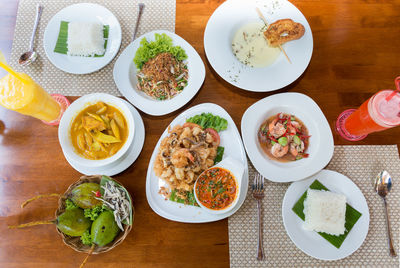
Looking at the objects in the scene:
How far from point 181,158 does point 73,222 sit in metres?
0.67

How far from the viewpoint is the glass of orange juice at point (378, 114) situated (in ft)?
4.66

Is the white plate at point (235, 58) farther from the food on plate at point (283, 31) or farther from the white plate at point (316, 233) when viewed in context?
the white plate at point (316, 233)

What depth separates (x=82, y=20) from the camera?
1.84m

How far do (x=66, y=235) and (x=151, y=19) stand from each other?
1.59 metres

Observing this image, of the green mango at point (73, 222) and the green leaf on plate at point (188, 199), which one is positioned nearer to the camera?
the green mango at point (73, 222)

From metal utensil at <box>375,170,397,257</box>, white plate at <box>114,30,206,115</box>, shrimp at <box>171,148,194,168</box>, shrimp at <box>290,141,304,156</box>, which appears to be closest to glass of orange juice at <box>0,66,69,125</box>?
white plate at <box>114,30,206,115</box>

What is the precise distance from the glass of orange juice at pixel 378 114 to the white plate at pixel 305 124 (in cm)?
21

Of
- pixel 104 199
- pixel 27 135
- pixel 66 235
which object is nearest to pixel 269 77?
pixel 104 199

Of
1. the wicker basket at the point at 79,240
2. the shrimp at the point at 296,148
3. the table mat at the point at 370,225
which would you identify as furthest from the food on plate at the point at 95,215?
the shrimp at the point at 296,148

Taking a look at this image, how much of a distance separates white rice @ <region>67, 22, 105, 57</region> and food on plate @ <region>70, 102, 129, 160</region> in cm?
48

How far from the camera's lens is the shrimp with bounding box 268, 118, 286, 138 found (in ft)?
5.18

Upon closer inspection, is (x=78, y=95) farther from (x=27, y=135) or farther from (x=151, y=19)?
(x=151, y=19)

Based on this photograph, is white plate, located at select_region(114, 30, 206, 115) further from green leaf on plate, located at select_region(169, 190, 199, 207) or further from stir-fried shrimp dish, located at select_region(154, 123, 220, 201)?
green leaf on plate, located at select_region(169, 190, 199, 207)

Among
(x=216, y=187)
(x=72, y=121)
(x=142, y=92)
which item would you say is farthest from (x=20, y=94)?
(x=216, y=187)
